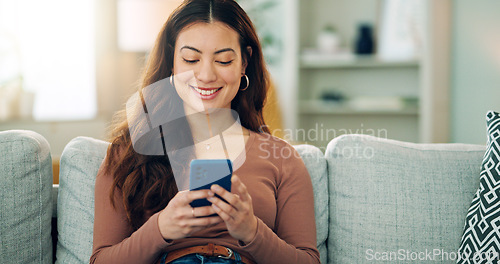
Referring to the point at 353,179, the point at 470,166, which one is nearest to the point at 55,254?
the point at 353,179

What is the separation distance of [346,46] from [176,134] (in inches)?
116

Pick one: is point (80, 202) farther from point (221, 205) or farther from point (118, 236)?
point (221, 205)

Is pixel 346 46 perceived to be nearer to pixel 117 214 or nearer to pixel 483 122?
pixel 483 122

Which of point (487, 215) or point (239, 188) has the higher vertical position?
point (239, 188)

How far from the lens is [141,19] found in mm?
4086

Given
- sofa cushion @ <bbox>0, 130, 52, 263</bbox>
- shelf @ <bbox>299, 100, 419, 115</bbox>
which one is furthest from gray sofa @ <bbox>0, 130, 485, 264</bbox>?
shelf @ <bbox>299, 100, 419, 115</bbox>

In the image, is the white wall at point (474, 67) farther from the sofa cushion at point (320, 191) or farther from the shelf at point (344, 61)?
the sofa cushion at point (320, 191)

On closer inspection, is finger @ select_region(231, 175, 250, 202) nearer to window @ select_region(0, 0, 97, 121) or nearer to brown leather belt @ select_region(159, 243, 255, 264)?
brown leather belt @ select_region(159, 243, 255, 264)

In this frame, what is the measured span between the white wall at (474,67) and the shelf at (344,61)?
18.0 inches

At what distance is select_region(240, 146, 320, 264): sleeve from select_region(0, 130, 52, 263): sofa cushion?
0.61m

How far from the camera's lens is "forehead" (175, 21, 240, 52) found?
1221 mm

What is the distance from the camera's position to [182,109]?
135cm

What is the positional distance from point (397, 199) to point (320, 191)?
0.73 feet

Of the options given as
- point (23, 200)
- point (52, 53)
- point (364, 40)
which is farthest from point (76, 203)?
point (52, 53)
